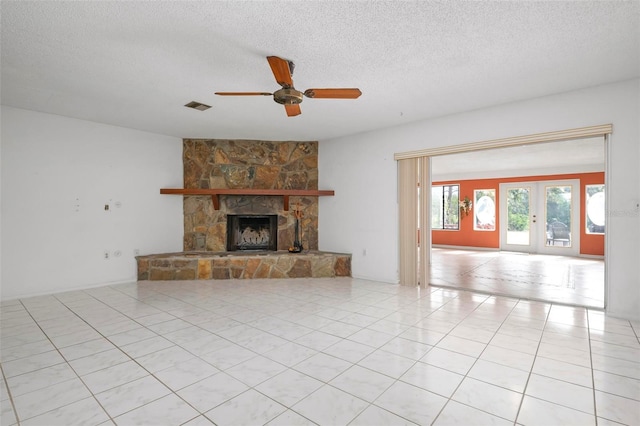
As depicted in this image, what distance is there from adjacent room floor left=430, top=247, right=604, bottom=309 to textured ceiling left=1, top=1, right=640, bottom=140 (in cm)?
267

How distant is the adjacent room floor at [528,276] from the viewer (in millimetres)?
4407

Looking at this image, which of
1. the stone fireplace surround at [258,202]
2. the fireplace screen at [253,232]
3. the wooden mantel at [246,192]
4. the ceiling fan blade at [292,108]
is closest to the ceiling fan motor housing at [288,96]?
the ceiling fan blade at [292,108]

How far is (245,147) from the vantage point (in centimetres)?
607

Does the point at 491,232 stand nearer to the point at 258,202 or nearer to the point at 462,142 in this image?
the point at 462,142

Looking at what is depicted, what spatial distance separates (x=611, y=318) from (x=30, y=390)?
5.18 meters

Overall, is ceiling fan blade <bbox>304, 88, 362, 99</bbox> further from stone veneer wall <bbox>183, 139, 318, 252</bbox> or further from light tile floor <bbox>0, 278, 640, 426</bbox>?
stone veneer wall <bbox>183, 139, 318, 252</bbox>

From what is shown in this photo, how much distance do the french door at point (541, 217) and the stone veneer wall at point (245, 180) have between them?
6652mm

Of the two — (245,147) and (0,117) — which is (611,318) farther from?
(0,117)

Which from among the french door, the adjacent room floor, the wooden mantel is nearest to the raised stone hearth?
the wooden mantel

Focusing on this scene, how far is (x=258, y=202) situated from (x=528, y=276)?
16.9 feet

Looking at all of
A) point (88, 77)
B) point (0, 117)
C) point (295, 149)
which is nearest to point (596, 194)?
point (295, 149)

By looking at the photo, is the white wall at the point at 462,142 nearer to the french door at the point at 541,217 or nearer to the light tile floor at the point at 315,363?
the light tile floor at the point at 315,363

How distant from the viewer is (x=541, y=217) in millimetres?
9016

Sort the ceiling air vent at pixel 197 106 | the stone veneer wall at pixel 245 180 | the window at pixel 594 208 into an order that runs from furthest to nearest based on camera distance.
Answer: the window at pixel 594 208 < the stone veneer wall at pixel 245 180 < the ceiling air vent at pixel 197 106
